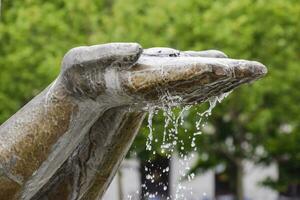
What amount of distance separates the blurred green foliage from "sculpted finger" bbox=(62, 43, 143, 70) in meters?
13.8

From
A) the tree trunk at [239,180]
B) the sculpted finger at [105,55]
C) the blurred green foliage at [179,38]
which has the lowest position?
the tree trunk at [239,180]

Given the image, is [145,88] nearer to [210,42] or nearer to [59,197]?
[59,197]

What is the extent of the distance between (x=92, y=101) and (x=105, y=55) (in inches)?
11.9

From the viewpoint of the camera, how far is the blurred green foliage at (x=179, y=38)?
21.4 m

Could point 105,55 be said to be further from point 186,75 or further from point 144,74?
point 186,75

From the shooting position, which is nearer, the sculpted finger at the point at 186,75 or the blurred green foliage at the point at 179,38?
the sculpted finger at the point at 186,75

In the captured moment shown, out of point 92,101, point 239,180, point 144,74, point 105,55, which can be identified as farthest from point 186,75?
point 239,180

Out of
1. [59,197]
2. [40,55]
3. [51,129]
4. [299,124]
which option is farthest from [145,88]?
[299,124]

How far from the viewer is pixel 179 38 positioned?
73.0 ft

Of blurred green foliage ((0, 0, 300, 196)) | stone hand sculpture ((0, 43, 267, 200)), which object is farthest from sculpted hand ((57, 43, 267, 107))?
blurred green foliage ((0, 0, 300, 196))

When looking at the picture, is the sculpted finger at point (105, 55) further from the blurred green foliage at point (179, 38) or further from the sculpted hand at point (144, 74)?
the blurred green foliage at point (179, 38)

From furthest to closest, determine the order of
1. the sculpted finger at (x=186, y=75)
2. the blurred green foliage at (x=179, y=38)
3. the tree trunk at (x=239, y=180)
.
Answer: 1. the tree trunk at (x=239, y=180)
2. the blurred green foliage at (x=179, y=38)
3. the sculpted finger at (x=186, y=75)

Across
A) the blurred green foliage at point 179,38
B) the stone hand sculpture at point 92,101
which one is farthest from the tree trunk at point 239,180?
the stone hand sculpture at point 92,101

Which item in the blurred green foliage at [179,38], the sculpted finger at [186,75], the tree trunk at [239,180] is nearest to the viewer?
the sculpted finger at [186,75]
